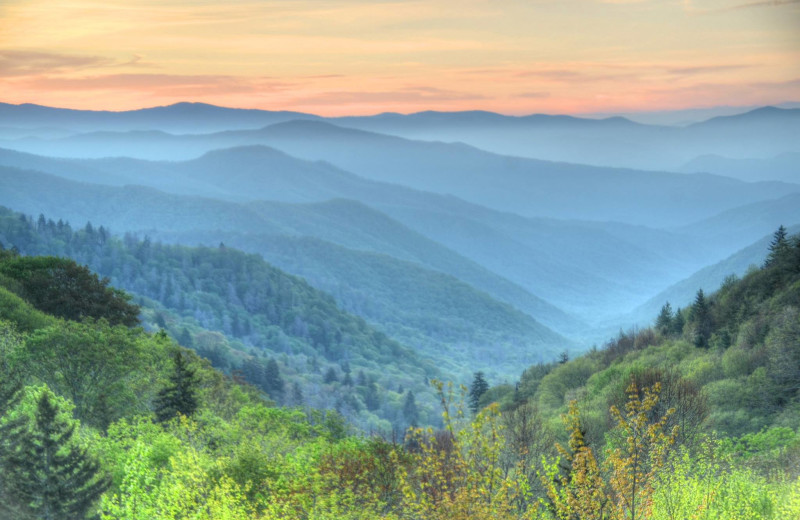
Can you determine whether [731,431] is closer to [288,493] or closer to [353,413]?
[288,493]

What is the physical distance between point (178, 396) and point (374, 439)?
1475 centimetres

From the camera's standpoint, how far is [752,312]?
8075 cm

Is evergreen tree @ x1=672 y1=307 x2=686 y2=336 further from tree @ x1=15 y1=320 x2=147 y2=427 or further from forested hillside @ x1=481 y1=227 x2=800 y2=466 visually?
tree @ x1=15 y1=320 x2=147 y2=427

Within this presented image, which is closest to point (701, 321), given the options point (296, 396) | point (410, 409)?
point (296, 396)

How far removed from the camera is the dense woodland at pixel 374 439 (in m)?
22.5

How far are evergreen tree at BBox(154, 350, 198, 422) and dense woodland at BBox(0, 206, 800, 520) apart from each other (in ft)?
0.35

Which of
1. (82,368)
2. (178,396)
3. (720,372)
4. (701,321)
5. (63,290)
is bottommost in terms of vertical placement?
(701,321)

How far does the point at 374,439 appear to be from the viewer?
39938 millimetres

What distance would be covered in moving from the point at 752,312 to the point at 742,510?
59756 mm

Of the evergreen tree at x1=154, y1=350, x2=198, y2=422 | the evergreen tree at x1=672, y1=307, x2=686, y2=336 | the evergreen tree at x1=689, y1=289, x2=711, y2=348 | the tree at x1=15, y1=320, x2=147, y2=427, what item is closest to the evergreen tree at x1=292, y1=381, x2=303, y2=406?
the evergreen tree at x1=672, y1=307, x2=686, y2=336

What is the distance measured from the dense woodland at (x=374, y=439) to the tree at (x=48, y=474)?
0.06 m

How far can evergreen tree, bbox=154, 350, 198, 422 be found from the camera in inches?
1834

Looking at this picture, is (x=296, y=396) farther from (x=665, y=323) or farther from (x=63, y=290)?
(x=63, y=290)

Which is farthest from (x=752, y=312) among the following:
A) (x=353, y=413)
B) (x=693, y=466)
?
(x=353, y=413)
